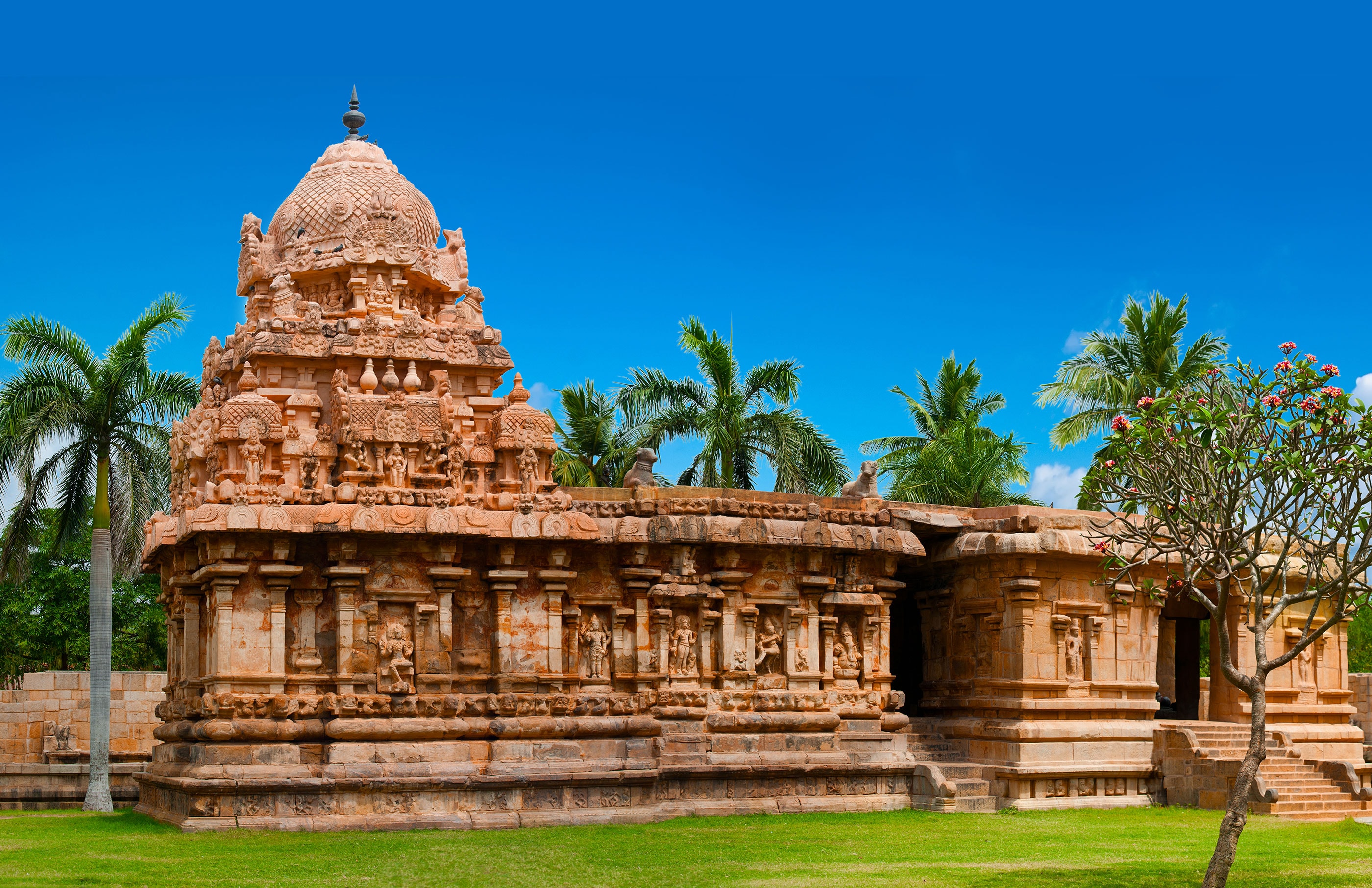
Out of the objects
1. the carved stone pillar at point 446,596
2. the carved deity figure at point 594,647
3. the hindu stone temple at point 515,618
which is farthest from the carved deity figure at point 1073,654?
the carved stone pillar at point 446,596

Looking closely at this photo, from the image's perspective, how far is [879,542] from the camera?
22031 mm

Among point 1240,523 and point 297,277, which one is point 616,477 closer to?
point 297,277

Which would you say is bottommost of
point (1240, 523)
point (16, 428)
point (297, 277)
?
point (1240, 523)

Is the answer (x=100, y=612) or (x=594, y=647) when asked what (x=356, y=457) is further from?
(x=100, y=612)

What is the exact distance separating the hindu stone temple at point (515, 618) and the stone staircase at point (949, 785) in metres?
0.06

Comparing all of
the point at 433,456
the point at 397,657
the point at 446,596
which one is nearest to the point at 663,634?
the point at 446,596

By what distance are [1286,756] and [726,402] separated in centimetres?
1207

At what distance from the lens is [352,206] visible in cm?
2123

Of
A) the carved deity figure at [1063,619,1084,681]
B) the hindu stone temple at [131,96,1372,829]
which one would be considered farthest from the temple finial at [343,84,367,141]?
the carved deity figure at [1063,619,1084,681]

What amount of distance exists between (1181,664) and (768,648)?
11538mm

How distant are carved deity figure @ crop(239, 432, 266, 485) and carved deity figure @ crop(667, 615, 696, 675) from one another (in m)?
5.63

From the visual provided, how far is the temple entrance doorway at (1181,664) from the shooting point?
2864cm

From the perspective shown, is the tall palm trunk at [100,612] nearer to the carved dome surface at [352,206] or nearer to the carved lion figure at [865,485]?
the carved dome surface at [352,206]

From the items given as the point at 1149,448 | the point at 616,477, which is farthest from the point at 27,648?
the point at 1149,448
